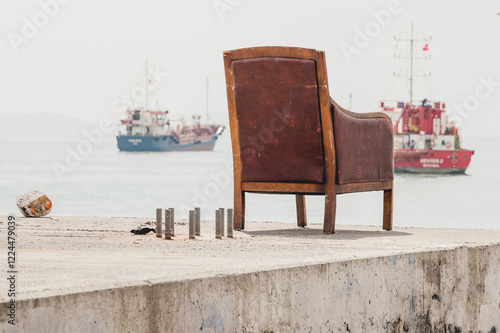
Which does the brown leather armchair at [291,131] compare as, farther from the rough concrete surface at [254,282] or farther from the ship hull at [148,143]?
the ship hull at [148,143]

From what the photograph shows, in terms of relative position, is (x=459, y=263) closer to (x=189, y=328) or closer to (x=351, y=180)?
(x=351, y=180)

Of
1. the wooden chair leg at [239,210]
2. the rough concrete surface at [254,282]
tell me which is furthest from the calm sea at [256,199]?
the rough concrete surface at [254,282]

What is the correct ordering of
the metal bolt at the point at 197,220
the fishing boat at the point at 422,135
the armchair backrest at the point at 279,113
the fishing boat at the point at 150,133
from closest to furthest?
the metal bolt at the point at 197,220 < the armchair backrest at the point at 279,113 < the fishing boat at the point at 422,135 < the fishing boat at the point at 150,133

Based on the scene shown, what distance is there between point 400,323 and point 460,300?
538 millimetres

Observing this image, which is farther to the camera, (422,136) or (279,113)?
(422,136)

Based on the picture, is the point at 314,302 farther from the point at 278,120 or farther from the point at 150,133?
the point at 150,133

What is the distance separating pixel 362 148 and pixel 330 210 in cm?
52

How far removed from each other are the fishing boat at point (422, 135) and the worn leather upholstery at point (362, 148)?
3396 cm

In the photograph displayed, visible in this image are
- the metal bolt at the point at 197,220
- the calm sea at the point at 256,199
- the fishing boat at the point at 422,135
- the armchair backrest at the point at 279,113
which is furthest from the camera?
the fishing boat at the point at 422,135

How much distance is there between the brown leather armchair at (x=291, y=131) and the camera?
4.73 metres

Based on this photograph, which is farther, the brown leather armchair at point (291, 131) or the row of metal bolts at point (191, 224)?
the brown leather armchair at point (291, 131)

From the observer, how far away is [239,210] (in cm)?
514

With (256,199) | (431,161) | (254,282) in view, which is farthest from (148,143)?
Answer: (254,282)

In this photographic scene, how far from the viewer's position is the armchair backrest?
473 centimetres
